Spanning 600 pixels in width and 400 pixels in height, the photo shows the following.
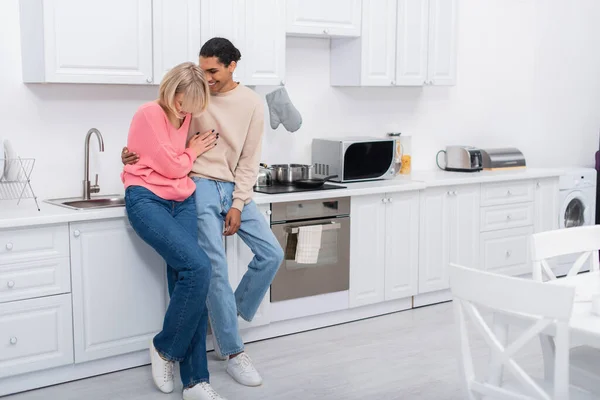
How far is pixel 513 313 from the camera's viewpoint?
2092 mm

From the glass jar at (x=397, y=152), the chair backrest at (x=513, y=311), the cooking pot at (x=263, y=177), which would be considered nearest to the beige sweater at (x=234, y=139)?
the cooking pot at (x=263, y=177)

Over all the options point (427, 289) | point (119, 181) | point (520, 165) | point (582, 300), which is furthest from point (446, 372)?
point (520, 165)

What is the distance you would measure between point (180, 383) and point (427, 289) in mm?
1913

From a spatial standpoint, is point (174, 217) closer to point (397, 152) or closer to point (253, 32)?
point (253, 32)

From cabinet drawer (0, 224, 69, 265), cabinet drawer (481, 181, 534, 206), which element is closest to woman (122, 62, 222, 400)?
cabinet drawer (0, 224, 69, 265)

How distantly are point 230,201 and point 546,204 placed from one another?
274 centimetres

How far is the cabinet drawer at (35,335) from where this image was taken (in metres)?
3.32

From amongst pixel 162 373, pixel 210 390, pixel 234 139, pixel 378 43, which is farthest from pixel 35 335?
pixel 378 43

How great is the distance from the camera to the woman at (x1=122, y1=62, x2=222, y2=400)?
330 cm

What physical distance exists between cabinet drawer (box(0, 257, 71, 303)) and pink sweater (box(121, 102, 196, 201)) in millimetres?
482

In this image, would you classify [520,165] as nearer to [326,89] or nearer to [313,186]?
[326,89]

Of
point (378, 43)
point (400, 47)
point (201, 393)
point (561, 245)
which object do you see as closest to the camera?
point (561, 245)

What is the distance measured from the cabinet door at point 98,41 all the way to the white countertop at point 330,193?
62 cm

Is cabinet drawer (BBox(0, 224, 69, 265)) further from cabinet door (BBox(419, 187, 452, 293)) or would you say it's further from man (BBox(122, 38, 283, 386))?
cabinet door (BBox(419, 187, 452, 293))
